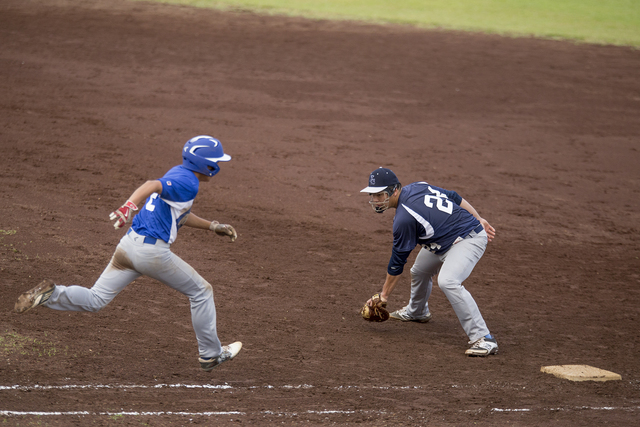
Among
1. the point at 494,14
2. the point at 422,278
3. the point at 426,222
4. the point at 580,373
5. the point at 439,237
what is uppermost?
the point at 494,14

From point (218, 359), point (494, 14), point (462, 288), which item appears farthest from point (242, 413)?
point (494, 14)

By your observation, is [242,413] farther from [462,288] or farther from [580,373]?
[580,373]

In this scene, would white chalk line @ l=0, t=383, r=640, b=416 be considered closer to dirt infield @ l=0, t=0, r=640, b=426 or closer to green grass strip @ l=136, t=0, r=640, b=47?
dirt infield @ l=0, t=0, r=640, b=426

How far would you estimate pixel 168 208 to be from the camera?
5027 mm

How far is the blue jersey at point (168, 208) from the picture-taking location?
4.94 metres

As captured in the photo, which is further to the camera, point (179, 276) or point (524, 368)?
point (524, 368)

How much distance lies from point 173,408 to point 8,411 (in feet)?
3.66

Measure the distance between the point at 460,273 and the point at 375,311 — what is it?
2.98ft

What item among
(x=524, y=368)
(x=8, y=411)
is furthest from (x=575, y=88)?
(x=8, y=411)

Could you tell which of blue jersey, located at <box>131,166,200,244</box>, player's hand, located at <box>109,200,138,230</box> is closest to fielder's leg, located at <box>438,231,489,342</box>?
blue jersey, located at <box>131,166,200,244</box>

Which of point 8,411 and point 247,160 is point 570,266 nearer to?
point 247,160

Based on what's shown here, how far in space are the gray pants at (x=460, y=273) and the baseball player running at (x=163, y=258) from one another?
234 centimetres

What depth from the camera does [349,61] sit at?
18.6m

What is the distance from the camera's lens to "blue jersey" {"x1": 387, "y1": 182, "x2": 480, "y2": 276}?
6062 millimetres
